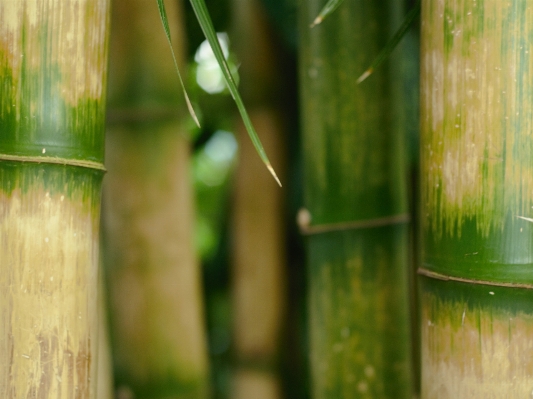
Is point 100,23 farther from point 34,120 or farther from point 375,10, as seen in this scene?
point 375,10

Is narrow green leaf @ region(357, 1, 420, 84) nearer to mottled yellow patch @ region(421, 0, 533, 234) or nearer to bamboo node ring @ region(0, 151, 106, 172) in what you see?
mottled yellow patch @ region(421, 0, 533, 234)

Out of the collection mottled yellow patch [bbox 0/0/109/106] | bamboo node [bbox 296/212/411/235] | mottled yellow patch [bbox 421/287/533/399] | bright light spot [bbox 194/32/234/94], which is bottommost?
mottled yellow patch [bbox 421/287/533/399]

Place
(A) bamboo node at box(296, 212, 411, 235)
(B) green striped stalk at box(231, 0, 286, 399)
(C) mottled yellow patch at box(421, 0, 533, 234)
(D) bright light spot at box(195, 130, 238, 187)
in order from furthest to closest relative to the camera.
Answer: (D) bright light spot at box(195, 130, 238, 187)
(B) green striped stalk at box(231, 0, 286, 399)
(A) bamboo node at box(296, 212, 411, 235)
(C) mottled yellow patch at box(421, 0, 533, 234)

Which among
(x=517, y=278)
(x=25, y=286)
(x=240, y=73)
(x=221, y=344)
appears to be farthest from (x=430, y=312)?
(x=221, y=344)

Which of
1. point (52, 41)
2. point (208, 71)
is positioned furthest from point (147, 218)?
point (208, 71)

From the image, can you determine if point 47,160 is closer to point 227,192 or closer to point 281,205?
point 281,205

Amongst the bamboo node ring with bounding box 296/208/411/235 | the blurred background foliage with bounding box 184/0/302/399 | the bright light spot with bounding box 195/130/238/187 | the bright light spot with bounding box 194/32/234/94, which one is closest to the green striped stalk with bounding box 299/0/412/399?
the bamboo node ring with bounding box 296/208/411/235

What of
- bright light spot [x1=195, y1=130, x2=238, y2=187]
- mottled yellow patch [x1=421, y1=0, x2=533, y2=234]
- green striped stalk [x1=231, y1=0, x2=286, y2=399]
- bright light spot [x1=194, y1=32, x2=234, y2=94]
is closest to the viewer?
mottled yellow patch [x1=421, y1=0, x2=533, y2=234]

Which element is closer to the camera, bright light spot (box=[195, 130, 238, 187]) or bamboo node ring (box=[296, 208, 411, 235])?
bamboo node ring (box=[296, 208, 411, 235])
